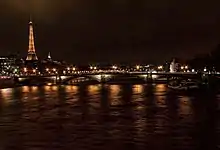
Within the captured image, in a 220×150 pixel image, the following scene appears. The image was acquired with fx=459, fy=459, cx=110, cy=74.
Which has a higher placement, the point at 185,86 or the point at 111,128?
the point at 185,86

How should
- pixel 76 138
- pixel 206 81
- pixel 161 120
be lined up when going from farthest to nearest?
pixel 206 81 → pixel 161 120 → pixel 76 138

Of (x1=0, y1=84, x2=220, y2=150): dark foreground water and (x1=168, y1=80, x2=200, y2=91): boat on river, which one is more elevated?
(x1=168, y1=80, x2=200, y2=91): boat on river

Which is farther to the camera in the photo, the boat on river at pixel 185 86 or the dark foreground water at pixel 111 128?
the boat on river at pixel 185 86

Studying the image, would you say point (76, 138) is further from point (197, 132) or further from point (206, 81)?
point (206, 81)

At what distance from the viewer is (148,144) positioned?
15281 mm

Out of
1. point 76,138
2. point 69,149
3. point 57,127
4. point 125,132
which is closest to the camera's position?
point 69,149

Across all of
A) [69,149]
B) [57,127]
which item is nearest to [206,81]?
[57,127]

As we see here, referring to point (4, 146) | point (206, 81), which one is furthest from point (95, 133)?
point (206, 81)

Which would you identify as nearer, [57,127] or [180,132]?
[180,132]

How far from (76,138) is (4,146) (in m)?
2.63

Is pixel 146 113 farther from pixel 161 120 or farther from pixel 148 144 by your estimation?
pixel 148 144

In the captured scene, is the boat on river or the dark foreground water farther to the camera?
the boat on river

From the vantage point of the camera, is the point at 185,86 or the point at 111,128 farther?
the point at 185,86

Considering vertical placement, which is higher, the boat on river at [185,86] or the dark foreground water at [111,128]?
the boat on river at [185,86]
